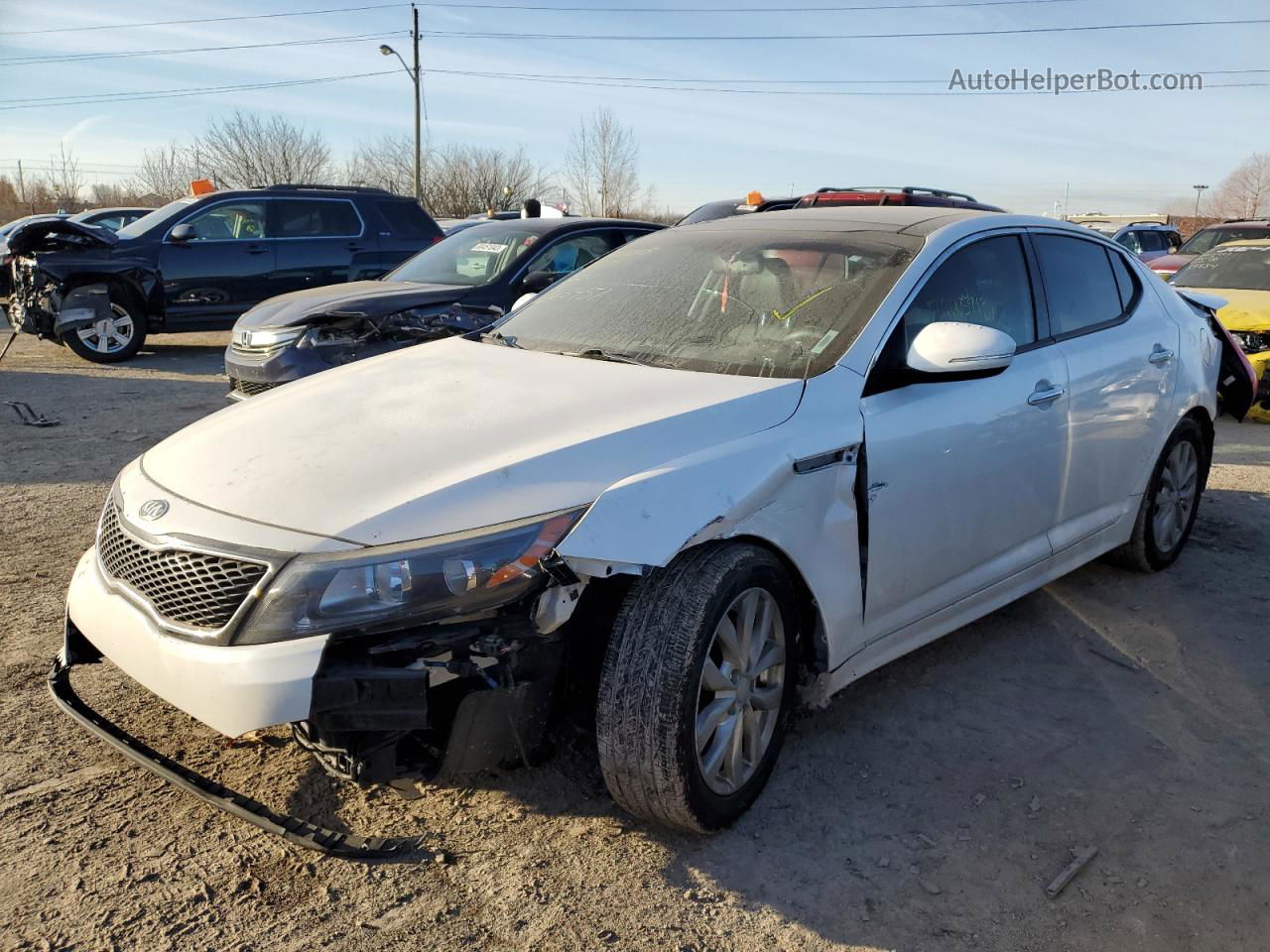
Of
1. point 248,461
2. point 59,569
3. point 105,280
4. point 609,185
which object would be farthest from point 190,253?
point 609,185

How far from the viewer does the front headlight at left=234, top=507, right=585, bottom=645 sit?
2.28 m

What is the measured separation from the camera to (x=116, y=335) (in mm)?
11000

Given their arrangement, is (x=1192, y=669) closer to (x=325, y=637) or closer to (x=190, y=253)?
(x=325, y=637)

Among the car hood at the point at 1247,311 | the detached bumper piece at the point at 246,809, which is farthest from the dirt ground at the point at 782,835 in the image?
the car hood at the point at 1247,311

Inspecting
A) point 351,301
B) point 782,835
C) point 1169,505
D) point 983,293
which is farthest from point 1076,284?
point 351,301

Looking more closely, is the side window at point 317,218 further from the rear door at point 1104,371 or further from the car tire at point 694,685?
the car tire at point 694,685

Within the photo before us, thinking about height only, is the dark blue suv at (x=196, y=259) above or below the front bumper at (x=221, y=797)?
above

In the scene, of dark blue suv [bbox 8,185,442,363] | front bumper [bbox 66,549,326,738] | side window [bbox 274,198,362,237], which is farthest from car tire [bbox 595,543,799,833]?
side window [bbox 274,198,362,237]

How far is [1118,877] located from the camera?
8.63ft

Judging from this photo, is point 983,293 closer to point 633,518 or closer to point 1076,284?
point 1076,284

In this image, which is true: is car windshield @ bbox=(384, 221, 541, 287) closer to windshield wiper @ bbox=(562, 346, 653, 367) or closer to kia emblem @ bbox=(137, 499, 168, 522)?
windshield wiper @ bbox=(562, 346, 653, 367)

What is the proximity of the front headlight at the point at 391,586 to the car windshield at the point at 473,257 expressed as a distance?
5593 millimetres

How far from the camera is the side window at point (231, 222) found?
37.1 ft

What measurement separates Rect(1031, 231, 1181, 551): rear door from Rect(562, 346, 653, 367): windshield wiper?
1.63 meters
